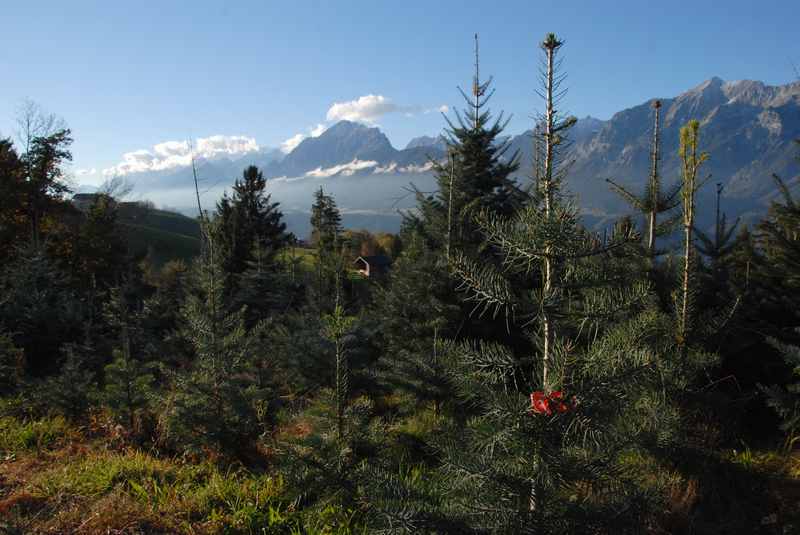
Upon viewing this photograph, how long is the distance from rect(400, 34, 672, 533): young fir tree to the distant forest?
2 cm

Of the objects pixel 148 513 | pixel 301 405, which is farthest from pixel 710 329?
pixel 301 405

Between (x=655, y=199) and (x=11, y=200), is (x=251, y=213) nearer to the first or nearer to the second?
(x=11, y=200)

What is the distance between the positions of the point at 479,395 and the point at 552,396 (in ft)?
1.59

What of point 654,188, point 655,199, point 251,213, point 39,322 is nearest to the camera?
point 655,199

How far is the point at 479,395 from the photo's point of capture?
3.07 metres

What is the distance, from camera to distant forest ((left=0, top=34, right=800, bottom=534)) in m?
2.97

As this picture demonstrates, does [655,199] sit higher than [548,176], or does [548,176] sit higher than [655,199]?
[655,199]

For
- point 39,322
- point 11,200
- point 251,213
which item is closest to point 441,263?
point 39,322

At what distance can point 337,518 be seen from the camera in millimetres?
4859

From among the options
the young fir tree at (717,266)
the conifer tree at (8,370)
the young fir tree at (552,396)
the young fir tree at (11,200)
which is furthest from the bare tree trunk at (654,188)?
the young fir tree at (11,200)

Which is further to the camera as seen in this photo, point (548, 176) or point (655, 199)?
point (655, 199)

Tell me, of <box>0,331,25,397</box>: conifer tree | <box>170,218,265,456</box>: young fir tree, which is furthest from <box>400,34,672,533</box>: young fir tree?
<box>0,331,25,397</box>: conifer tree

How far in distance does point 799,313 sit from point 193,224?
124 m

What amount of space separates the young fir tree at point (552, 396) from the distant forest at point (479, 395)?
15 millimetres
